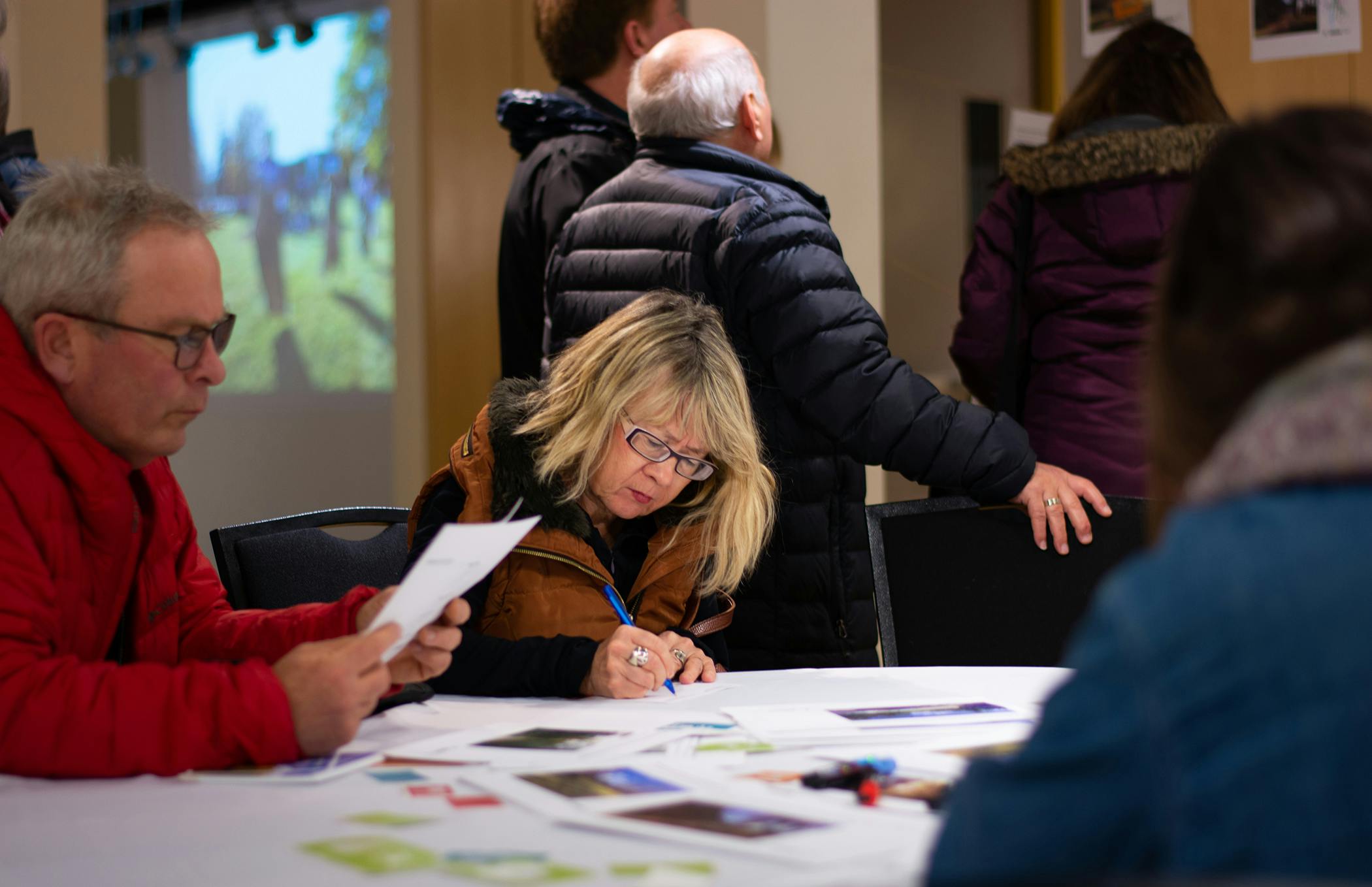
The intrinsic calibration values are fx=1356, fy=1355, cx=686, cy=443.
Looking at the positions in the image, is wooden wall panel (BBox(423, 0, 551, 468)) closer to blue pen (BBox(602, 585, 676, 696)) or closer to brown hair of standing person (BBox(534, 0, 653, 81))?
brown hair of standing person (BBox(534, 0, 653, 81))

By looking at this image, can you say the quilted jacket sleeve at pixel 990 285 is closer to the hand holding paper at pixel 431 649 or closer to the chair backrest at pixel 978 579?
the chair backrest at pixel 978 579

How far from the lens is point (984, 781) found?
0.77m

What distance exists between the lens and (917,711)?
5.32 feet

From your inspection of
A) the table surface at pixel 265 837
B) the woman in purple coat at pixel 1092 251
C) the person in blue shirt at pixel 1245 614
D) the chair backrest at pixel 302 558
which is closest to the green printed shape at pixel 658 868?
the table surface at pixel 265 837

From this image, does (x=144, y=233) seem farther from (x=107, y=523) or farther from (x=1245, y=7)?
(x=1245, y=7)

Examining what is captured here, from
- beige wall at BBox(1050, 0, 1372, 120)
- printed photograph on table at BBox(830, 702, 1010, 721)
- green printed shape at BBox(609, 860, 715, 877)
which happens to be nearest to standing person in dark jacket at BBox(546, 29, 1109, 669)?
printed photograph on table at BBox(830, 702, 1010, 721)

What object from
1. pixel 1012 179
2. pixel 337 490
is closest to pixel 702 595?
pixel 1012 179

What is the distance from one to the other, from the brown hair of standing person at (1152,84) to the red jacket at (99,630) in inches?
74.1

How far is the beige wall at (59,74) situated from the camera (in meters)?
3.38

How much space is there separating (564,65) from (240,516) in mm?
4078

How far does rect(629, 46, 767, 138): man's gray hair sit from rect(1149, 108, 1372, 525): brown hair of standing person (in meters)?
1.77

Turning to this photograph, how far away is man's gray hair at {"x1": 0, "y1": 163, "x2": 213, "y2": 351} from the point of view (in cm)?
151

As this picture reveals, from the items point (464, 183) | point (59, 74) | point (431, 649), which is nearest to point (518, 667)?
point (431, 649)

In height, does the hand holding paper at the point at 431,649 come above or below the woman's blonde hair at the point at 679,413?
below
